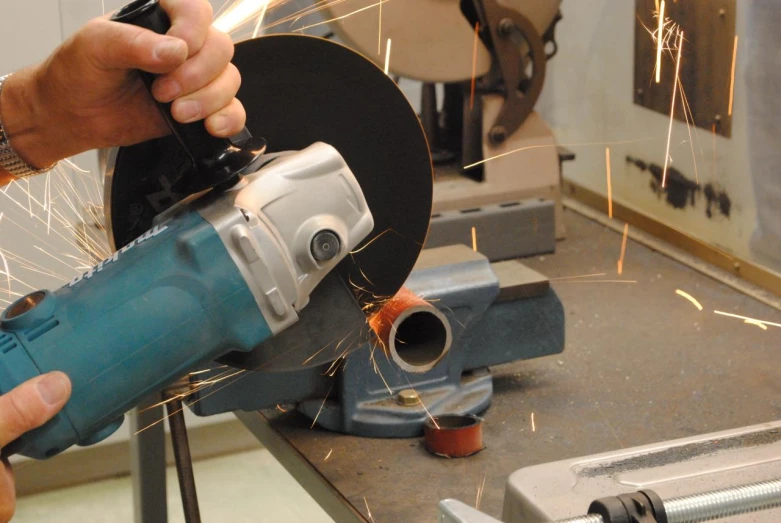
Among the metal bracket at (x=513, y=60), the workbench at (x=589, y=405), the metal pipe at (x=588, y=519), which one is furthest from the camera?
the metal bracket at (x=513, y=60)

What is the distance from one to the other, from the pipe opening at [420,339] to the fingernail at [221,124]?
0.34 m

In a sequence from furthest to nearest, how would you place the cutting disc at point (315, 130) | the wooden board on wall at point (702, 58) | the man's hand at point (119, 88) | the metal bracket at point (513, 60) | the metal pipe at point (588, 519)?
the metal bracket at point (513, 60)
the wooden board on wall at point (702, 58)
the cutting disc at point (315, 130)
the man's hand at point (119, 88)
the metal pipe at point (588, 519)

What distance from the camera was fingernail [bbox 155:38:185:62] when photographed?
788 mm

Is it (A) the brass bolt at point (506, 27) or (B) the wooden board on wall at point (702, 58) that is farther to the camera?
(A) the brass bolt at point (506, 27)

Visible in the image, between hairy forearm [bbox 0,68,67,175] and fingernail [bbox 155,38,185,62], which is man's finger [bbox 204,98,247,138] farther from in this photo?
hairy forearm [bbox 0,68,67,175]

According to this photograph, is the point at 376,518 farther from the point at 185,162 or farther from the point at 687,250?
the point at 687,250

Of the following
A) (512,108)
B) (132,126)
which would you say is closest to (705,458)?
(132,126)

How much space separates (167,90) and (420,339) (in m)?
0.46

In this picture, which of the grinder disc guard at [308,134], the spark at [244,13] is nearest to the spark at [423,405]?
the grinder disc guard at [308,134]

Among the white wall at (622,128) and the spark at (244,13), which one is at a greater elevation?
the spark at (244,13)

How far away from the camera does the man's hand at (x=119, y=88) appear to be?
0.81 meters

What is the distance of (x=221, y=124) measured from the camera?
827 mm

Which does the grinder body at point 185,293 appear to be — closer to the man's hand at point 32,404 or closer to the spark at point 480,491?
the man's hand at point 32,404

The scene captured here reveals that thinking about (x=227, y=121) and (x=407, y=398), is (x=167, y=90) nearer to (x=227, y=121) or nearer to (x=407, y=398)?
(x=227, y=121)
